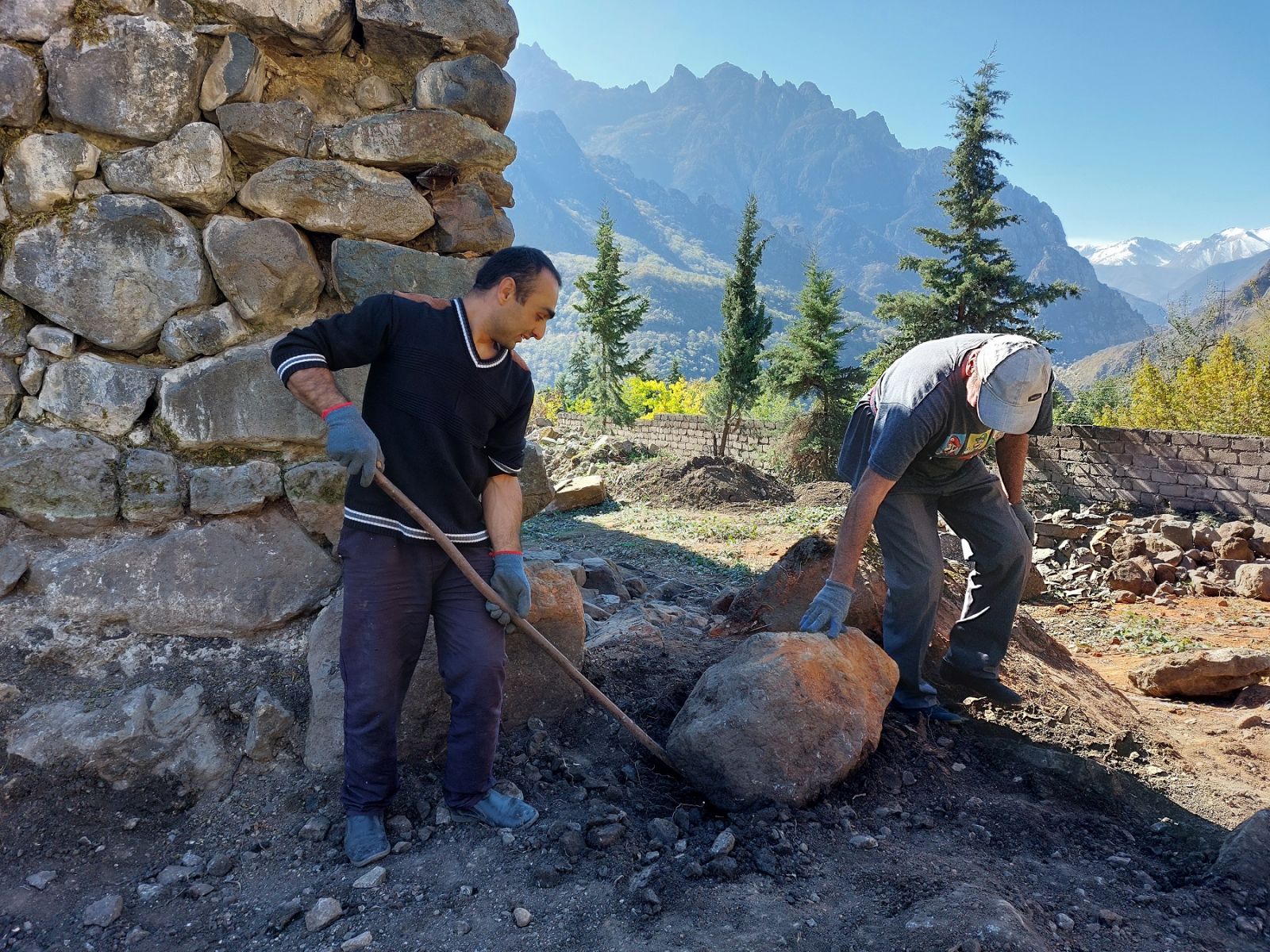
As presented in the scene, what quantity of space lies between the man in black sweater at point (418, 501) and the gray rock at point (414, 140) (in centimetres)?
81

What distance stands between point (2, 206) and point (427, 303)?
1.41 meters

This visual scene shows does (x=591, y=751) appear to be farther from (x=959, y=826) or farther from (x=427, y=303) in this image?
(x=427, y=303)

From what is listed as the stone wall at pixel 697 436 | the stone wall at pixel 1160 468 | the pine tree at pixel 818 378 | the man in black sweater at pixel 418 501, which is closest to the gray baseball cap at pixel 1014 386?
the man in black sweater at pixel 418 501

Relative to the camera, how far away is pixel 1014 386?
2.51 m

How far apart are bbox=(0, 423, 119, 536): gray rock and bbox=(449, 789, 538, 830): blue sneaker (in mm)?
1473

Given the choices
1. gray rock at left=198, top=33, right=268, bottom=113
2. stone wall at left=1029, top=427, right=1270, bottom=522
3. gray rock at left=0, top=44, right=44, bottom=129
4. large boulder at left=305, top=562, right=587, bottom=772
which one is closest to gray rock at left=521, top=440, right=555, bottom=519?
large boulder at left=305, top=562, right=587, bottom=772

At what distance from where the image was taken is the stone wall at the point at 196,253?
2.46m

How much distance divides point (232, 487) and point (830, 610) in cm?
201

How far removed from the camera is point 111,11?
2482 millimetres

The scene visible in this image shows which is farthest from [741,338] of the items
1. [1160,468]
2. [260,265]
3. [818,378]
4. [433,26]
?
[260,265]

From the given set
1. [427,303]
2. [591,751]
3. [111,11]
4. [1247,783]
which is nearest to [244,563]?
[427,303]

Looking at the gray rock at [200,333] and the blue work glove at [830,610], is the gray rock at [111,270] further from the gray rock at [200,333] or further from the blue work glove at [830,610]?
the blue work glove at [830,610]

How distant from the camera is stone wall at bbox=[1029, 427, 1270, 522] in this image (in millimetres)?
9477

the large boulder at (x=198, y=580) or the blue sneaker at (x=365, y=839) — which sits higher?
the large boulder at (x=198, y=580)
